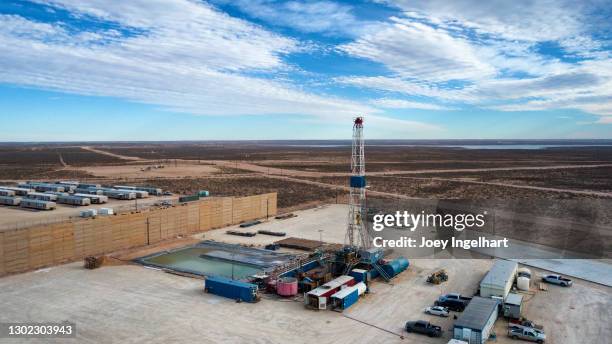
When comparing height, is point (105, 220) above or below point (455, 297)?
above

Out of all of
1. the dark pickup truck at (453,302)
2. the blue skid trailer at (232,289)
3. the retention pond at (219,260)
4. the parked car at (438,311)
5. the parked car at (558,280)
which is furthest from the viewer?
the retention pond at (219,260)

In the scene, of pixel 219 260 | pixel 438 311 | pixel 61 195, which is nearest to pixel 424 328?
pixel 438 311

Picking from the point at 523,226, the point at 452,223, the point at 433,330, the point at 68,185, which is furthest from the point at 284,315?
the point at 68,185

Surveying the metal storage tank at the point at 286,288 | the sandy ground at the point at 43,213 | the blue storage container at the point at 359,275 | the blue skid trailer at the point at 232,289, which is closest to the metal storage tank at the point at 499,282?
the blue storage container at the point at 359,275

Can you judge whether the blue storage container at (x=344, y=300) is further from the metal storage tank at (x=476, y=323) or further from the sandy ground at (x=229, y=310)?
the metal storage tank at (x=476, y=323)

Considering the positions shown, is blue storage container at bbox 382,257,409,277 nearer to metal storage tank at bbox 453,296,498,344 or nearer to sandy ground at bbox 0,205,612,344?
sandy ground at bbox 0,205,612,344

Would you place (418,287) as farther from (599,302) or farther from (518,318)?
(599,302)
